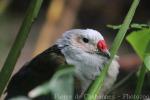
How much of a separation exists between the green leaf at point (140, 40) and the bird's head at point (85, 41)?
430 mm

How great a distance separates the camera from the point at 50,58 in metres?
1.23

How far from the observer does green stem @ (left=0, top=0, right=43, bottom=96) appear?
730mm

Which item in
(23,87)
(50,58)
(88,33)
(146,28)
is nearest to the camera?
(146,28)

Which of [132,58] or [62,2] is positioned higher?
[62,2]

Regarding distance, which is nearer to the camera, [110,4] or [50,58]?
[50,58]

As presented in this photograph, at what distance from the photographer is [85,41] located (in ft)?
4.47

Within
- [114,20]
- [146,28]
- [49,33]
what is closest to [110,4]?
[114,20]

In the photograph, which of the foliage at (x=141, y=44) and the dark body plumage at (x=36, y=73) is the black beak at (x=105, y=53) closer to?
the dark body plumage at (x=36, y=73)

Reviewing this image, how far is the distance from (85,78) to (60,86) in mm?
519

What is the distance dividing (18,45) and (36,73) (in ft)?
1.46

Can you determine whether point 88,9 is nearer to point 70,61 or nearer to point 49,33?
point 49,33

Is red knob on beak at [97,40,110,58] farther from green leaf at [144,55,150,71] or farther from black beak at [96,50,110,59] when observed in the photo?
green leaf at [144,55,150,71]

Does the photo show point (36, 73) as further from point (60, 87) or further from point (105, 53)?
point (60, 87)

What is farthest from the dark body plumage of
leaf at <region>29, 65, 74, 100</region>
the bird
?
leaf at <region>29, 65, 74, 100</region>
